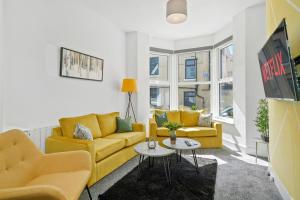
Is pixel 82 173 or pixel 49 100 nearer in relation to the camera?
pixel 82 173

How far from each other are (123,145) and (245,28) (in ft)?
10.7

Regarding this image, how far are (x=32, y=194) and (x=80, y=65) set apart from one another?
99.8 inches

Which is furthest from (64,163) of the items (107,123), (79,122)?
(107,123)

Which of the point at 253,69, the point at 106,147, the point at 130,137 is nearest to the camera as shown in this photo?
the point at 106,147

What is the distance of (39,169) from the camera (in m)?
1.88

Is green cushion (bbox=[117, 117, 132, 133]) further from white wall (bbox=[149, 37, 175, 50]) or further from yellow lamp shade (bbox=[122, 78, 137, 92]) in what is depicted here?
white wall (bbox=[149, 37, 175, 50])


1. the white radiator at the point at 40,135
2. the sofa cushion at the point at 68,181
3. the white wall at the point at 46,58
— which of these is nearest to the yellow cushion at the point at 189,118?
the white wall at the point at 46,58

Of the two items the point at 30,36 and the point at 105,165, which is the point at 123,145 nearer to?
the point at 105,165

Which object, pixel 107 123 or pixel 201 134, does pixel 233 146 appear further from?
pixel 107 123

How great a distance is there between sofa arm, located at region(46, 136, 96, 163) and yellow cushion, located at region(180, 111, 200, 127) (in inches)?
107

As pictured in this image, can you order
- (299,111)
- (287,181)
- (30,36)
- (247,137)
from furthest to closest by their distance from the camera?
(247,137)
(30,36)
(287,181)
(299,111)

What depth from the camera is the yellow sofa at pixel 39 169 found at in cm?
153

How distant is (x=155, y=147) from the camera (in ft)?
8.76

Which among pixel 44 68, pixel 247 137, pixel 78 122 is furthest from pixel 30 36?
pixel 247 137
